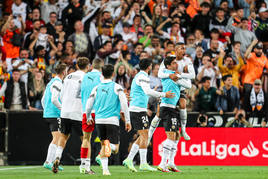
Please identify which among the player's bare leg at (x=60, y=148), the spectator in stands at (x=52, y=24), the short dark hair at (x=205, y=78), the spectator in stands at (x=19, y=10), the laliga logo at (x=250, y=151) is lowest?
the laliga logo at (x=250, y=151)

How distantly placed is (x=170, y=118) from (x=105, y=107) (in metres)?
2.14

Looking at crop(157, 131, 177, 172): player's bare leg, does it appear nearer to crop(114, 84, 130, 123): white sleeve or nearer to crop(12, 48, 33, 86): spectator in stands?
crop(114, 84, 130, 123): white sleeve

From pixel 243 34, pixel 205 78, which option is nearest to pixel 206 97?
pixel 205 78

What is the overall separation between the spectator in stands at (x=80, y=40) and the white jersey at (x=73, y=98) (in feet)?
26.5

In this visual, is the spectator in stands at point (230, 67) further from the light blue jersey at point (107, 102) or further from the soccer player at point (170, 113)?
the light blue jersey at point (107, 102)

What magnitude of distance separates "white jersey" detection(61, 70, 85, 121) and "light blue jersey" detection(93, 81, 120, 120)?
1.30 meters

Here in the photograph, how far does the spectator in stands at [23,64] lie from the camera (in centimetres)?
2034

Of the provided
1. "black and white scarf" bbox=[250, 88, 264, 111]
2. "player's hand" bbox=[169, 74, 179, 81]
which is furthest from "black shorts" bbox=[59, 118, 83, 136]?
"black and white scarf" bbox=[250, 88, 264, 111]

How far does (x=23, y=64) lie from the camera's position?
20703 mm

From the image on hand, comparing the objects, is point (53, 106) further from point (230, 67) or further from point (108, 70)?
point (230, 67)

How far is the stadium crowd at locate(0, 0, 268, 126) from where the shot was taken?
64.6ft

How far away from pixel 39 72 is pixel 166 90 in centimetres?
671

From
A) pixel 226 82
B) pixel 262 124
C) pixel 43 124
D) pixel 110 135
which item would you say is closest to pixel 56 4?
pixel 43 124

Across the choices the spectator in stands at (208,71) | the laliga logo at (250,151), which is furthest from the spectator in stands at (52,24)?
the laliga logo at (250,151)
